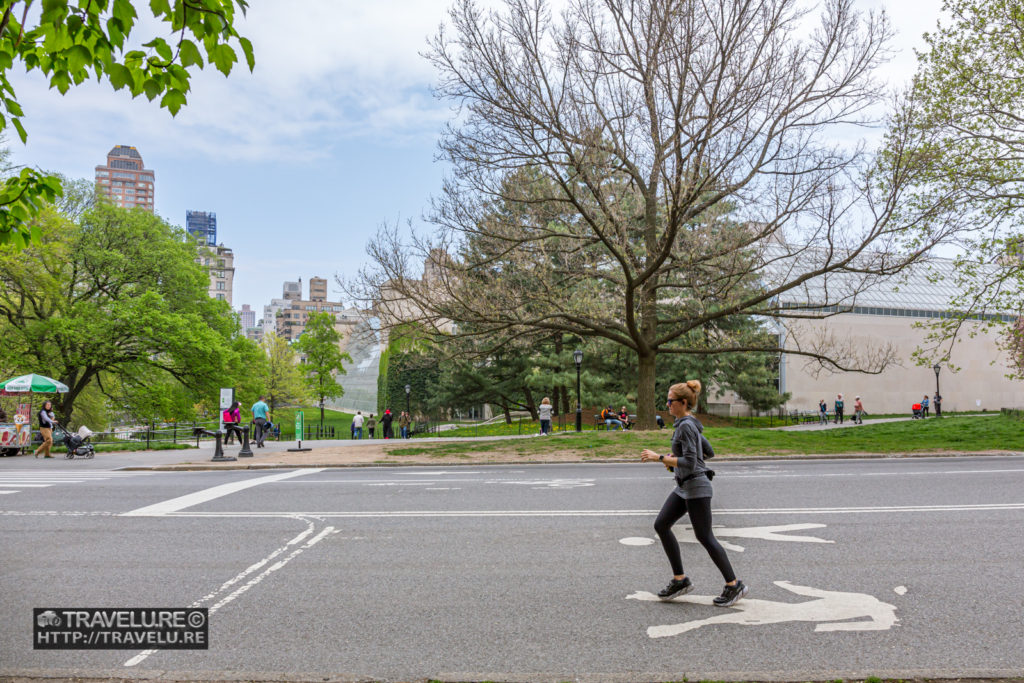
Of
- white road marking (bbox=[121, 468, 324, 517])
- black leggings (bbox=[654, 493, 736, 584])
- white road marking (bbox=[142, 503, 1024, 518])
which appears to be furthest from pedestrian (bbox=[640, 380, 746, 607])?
white road marking (bbox=[121, 468, 324, 517])

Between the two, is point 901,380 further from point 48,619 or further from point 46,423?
point 48,619

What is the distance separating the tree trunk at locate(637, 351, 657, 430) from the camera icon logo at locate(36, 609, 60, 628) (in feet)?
64.4

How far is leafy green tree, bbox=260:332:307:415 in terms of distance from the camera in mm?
69794

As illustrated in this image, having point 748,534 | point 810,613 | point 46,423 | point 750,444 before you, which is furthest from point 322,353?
point 810,613

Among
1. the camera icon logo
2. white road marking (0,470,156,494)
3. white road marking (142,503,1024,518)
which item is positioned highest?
white road marking (0,470,156,494)

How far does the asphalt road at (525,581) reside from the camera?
4.60 m

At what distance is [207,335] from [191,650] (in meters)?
32.5

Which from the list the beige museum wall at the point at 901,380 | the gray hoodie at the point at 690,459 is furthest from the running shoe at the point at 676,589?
the beige museum wall at the point at 901,380

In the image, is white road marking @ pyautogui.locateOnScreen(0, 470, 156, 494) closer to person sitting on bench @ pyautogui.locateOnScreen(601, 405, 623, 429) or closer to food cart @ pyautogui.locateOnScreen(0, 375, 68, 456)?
food cart @ pyautogui.locateOnScreen(0, 375, 68, 456)

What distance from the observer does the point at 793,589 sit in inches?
238

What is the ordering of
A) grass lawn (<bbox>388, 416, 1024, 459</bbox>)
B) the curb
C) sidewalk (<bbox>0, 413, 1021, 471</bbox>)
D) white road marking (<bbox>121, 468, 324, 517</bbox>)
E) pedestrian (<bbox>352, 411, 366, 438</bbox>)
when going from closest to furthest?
white road marking (<bbox>121, 468, 324, 517</bbox>) → the curb → sidewalk (<bbox>0, 413, 1021, 471</bbox>) → grass lawn (<bbox>388, 416, 1024, 459</bbox>) → pedestrian (<bbox>352, 411, 366, 438</bbox>)

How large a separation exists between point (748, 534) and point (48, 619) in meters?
6.68

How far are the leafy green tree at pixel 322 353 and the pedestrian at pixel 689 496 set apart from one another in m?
57.5

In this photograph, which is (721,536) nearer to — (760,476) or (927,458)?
(760,476)
